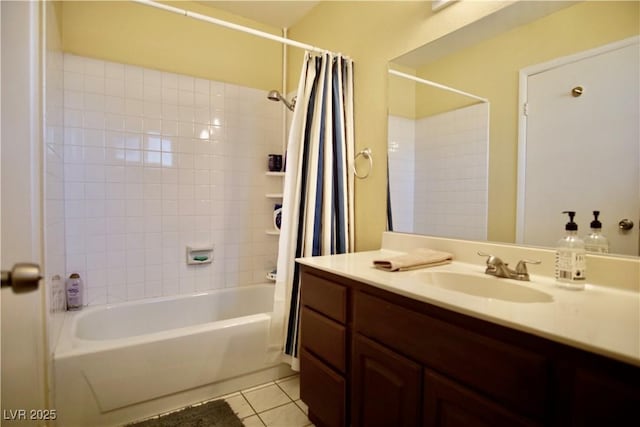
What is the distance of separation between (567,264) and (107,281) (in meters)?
2.42

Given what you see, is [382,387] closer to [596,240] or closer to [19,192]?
[596,240]

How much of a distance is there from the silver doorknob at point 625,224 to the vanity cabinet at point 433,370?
2.05 feet

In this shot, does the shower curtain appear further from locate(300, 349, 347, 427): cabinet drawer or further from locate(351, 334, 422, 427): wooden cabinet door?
locate(351, 334, 422, 427): wooden cabinet door

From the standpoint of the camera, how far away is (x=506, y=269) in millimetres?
1180

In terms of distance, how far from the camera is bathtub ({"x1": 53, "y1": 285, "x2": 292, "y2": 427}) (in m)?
1.46

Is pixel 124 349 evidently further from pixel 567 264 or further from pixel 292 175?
pixel 567 264

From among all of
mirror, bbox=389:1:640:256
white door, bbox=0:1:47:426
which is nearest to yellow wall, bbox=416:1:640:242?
mirror, bbox=389:1:640:256

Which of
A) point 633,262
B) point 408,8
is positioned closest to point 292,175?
point 408,8

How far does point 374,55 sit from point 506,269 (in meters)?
1.38

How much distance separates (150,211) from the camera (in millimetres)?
2227

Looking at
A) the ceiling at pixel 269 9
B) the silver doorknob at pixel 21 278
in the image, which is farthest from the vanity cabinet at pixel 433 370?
the ceiling at pixel 269 9

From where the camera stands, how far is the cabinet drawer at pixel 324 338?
4.25 feet

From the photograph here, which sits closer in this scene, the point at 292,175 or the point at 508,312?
the point at 508,312

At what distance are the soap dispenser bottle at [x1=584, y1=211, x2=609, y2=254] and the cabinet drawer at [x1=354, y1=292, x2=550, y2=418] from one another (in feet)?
2.00
